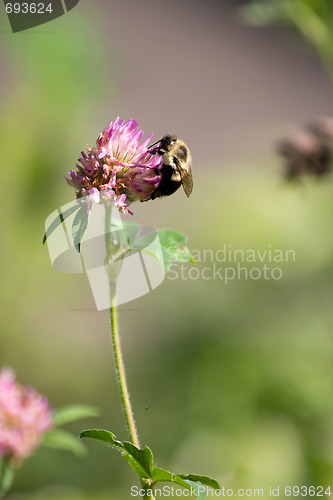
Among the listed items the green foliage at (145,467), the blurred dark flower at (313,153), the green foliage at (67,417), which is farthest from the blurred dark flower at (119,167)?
the blurred dark flower at (313,153)

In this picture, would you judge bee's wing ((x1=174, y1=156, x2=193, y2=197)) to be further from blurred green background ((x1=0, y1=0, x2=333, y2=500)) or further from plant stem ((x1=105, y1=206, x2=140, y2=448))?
blurred green background ((x1=0, y1=0, x2=333, y2=500))

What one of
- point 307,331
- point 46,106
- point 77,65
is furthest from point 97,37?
point 307,331

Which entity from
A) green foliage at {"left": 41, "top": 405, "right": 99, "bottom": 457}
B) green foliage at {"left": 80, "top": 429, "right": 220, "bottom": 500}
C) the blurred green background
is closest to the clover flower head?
green foliage at {"left": 41, "top": 405, "right": 99, "bottom": 457}

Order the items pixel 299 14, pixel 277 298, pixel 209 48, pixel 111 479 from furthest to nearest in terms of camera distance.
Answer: pixel 209 48 → pixel 277 298 → pixel 111 479 → pixel 299 14

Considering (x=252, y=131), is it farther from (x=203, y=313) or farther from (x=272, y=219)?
(x=203, y=313)

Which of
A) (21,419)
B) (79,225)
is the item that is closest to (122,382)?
(79,225)
